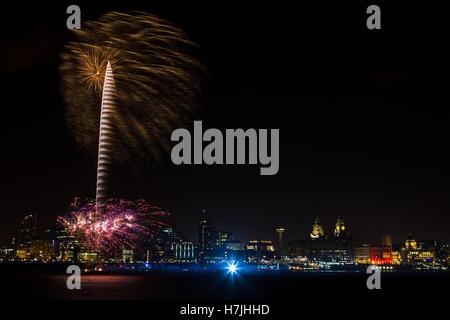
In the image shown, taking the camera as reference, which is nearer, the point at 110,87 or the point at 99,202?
the point at 110,87

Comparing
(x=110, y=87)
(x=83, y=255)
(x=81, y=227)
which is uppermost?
(x=110, y=87)

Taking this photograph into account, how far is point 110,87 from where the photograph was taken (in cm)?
5616
